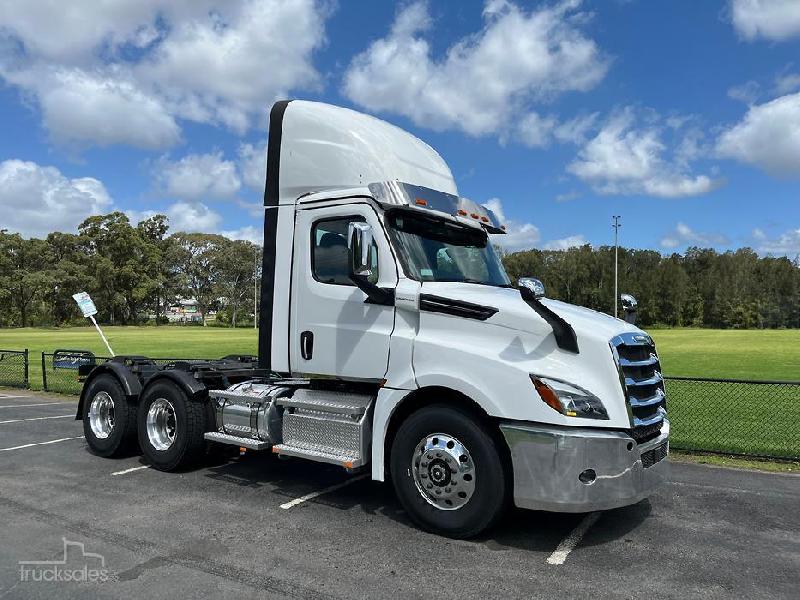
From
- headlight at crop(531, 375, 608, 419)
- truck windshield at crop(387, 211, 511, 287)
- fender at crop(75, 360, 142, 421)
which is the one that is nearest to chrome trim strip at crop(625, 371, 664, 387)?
headlight at crop(531, 375, 608, 419)

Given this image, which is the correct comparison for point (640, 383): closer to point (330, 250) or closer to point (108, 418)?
point (330, 250)

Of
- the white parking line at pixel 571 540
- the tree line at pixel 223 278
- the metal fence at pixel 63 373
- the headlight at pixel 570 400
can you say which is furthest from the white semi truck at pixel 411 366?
the tree line at pixel 223 278

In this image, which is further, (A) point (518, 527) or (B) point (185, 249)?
(B) point (185, 249)

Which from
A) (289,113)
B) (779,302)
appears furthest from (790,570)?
(779,302)

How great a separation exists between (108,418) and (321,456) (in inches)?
156

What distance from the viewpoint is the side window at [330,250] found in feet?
20.1

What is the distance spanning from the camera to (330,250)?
6.28m

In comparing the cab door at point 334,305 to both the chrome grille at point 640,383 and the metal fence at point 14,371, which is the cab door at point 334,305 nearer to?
the chrome grille at point 640,383

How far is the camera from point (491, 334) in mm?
5172

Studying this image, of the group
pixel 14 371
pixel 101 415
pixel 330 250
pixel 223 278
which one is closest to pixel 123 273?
pixel 223 278

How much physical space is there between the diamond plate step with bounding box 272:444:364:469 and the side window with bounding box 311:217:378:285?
1.66m

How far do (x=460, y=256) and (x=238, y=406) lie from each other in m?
2.98

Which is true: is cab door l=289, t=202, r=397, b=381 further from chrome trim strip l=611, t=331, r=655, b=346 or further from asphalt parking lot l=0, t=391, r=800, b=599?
chrome trim strip l=611, t=331, r=655, b=346

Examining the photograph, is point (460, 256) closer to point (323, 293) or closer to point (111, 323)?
point (323, 293)
